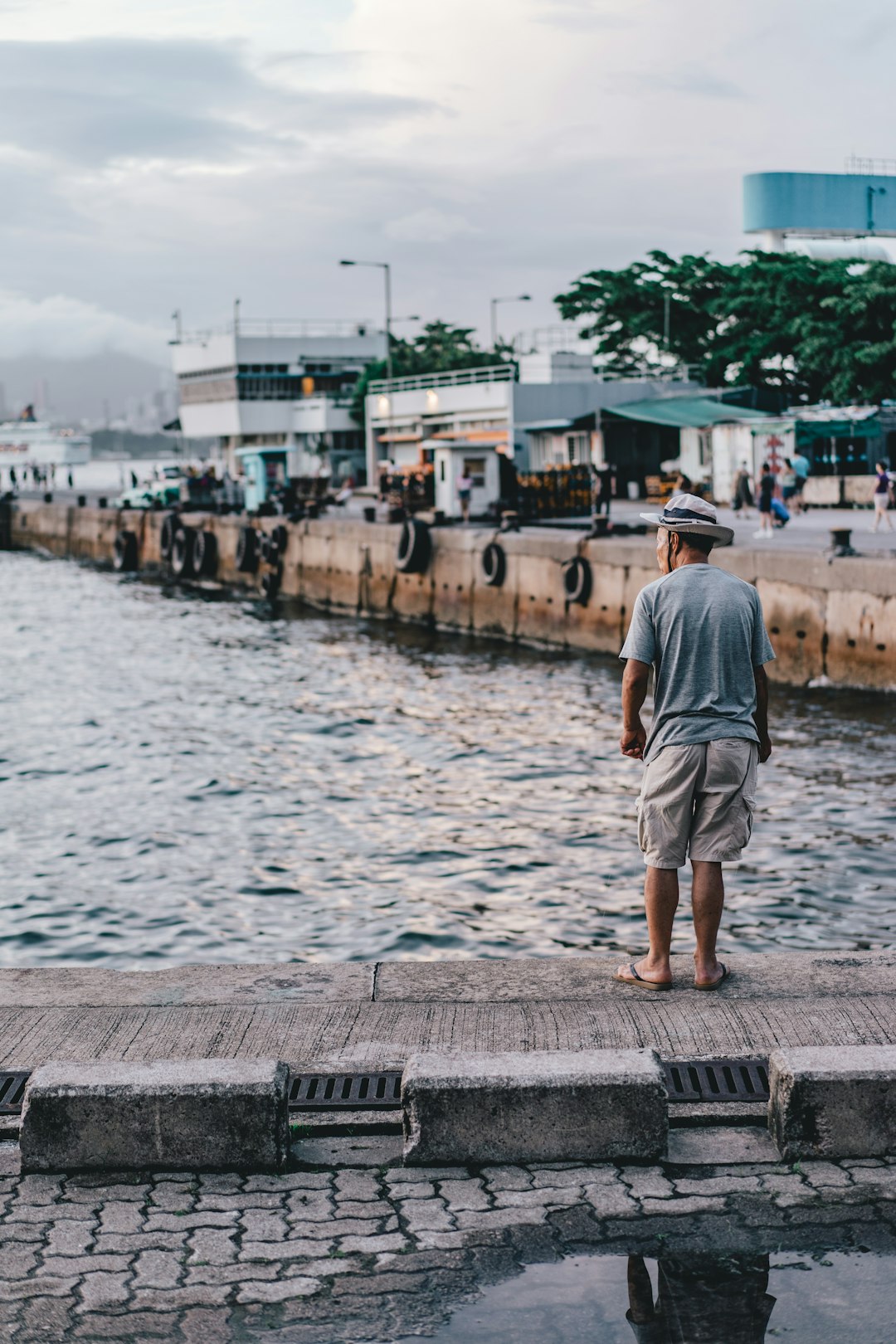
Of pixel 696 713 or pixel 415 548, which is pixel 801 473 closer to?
pixel 415 548

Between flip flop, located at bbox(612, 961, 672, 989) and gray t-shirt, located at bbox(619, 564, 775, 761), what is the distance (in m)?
0.92

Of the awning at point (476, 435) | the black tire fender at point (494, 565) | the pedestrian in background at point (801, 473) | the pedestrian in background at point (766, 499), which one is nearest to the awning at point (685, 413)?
the pedestrian in background at point (801, 473)

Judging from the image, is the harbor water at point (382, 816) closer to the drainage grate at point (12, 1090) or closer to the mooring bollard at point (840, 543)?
the mooring bollard at point (840, 543)

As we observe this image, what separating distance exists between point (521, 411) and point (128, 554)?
64.9 ft

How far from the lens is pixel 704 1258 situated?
3.91 meters

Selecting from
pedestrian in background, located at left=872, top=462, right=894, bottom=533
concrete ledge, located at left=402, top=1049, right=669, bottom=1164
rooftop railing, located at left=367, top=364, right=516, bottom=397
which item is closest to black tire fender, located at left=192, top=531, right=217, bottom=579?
pedestrian in background, located at left=872, top=462, right=894, bottom=533

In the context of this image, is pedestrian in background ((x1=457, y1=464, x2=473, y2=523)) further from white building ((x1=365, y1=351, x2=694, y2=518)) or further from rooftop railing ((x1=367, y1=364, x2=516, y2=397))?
rooftop railing ((x1=367, y1=364, x2=516, y2=397))

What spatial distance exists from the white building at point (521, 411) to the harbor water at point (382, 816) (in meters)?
25.4

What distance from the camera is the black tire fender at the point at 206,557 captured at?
143 ft

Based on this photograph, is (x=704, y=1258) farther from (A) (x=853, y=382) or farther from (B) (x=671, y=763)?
(A) (x=853, y=382)

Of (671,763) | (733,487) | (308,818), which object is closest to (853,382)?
(733,487)

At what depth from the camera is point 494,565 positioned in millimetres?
28281

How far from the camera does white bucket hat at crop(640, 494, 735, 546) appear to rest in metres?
5.79

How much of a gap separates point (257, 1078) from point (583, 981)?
194 centimetres
